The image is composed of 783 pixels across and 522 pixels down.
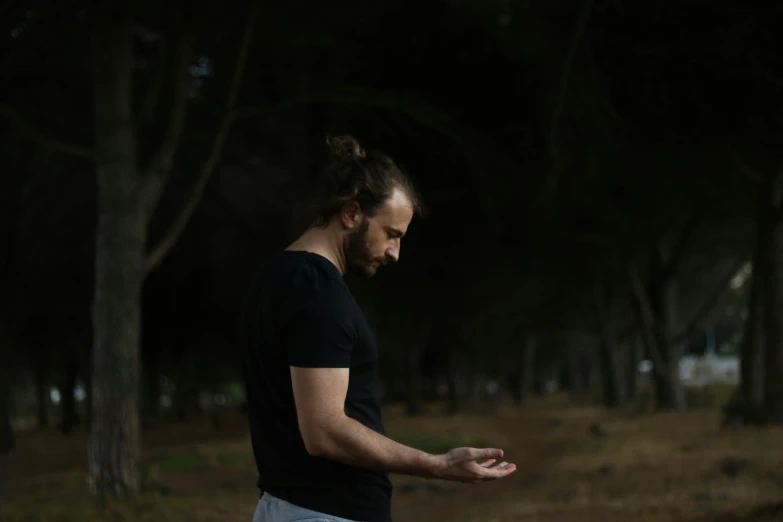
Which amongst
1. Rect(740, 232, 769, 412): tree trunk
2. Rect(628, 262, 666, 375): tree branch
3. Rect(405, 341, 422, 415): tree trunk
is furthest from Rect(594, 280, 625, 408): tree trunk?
Rect(740, 232, 769, 412): tree trunk

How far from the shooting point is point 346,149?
275cm

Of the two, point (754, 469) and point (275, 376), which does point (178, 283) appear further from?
point (275, 376)

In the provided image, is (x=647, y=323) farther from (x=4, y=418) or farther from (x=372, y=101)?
(x=4, y=418)

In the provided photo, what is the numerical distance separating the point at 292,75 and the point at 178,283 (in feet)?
60.0

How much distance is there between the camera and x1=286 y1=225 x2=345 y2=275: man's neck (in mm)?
2680

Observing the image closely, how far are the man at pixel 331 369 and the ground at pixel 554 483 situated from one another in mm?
5815

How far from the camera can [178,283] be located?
30.7 metres

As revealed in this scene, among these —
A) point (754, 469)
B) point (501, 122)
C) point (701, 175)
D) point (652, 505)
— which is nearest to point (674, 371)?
point (701, 175)

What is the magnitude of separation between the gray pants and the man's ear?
770 millimetres

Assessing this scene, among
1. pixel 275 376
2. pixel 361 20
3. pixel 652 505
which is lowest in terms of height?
pixel 652 505

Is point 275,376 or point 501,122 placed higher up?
point 501,122

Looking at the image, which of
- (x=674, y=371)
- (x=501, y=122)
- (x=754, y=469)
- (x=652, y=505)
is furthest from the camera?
(x=674, y=371)

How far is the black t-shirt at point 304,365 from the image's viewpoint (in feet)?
→ 8.05

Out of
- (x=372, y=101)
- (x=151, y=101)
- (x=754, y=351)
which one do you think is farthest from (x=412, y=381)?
(x=151, y=101)
